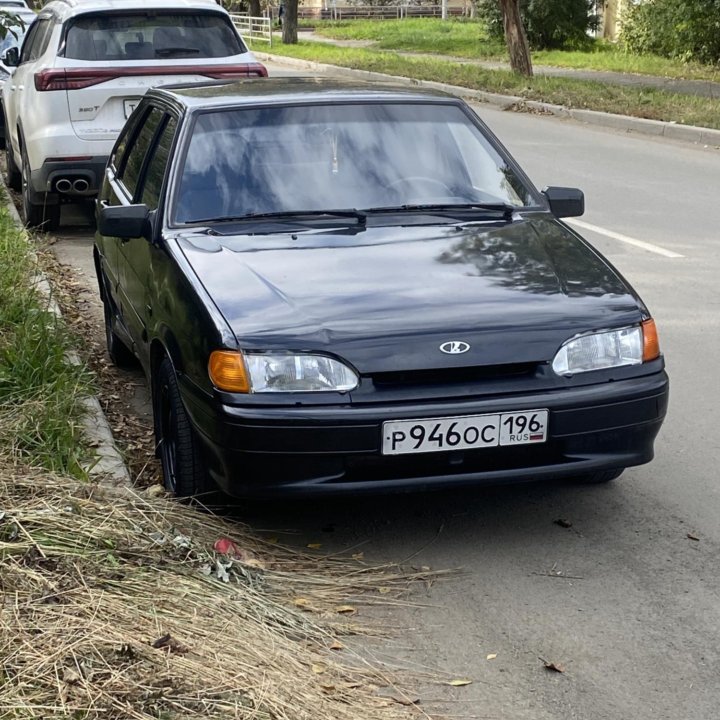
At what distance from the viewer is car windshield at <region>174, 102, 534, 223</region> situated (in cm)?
545

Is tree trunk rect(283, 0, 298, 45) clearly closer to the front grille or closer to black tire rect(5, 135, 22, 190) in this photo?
black tire rect(5, 135, 22, 190)

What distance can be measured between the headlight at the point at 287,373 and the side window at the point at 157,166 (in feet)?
4.84

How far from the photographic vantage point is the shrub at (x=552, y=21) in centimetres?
3344

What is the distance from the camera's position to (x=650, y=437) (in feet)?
15.1

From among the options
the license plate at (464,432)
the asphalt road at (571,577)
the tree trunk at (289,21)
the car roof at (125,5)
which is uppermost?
the car roof at (125,5)

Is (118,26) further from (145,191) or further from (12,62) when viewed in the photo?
(145,191)

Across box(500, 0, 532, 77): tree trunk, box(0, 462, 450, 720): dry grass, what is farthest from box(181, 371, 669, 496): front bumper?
box(500, 0, 532, 77): tree trunk

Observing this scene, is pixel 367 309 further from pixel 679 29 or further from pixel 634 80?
pixel 679 29

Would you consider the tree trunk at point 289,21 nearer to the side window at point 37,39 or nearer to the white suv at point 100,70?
the side window at point 37,39

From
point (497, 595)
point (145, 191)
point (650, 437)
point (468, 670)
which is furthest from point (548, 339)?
point (145, 191)

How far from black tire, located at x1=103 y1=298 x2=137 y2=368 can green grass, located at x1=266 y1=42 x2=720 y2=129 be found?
1160cm

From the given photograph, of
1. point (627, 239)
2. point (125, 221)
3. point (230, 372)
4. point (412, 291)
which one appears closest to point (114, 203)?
point (125, 221)

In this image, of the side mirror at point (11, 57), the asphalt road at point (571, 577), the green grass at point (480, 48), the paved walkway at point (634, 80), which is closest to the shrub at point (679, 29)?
the green grass at point (480, 48)

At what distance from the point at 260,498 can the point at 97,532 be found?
58 cm
